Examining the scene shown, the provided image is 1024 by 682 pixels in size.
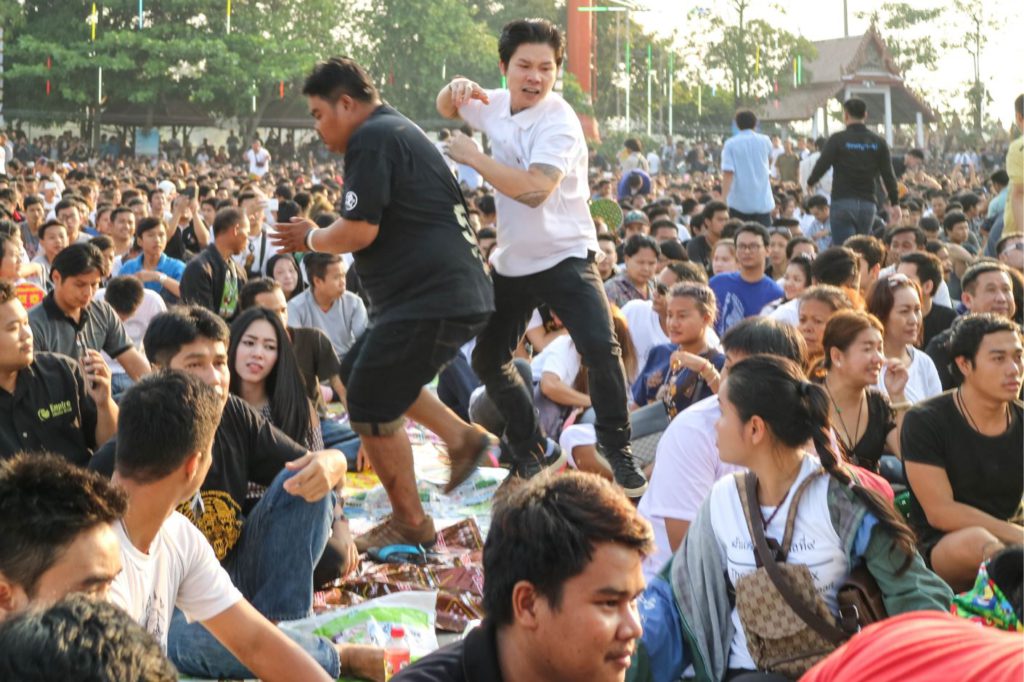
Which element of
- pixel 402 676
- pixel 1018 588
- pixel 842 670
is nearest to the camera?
pixel 842 670

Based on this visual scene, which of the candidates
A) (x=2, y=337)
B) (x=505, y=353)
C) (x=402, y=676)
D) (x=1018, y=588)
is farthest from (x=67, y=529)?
(x=505, y=353)

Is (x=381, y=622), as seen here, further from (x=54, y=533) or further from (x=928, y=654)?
(x=928, y=654)

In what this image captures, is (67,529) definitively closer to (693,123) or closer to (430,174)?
(430,174)

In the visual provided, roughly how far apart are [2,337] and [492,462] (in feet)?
9.65

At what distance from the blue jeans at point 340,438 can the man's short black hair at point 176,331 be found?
192cm

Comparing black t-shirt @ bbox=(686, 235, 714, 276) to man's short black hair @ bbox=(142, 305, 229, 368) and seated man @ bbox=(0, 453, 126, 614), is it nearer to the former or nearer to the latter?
man's short black hair @ bbox=(142, 305, 229, 368)

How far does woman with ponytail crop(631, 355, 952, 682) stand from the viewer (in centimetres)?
351

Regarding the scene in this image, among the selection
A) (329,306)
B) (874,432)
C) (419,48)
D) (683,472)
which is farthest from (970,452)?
(419,48)

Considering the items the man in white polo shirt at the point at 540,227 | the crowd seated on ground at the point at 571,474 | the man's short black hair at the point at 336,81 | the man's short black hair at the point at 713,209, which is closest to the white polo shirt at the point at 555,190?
the man in white polo shirt at the point at 540,227

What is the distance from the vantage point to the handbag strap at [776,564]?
11.2 ft

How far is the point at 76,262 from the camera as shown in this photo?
253 inches

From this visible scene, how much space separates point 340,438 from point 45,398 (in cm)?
202

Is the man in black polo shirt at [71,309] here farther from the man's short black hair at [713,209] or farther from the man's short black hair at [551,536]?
the man's short black hair at [713,209]

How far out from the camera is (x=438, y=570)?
17.1 ft
